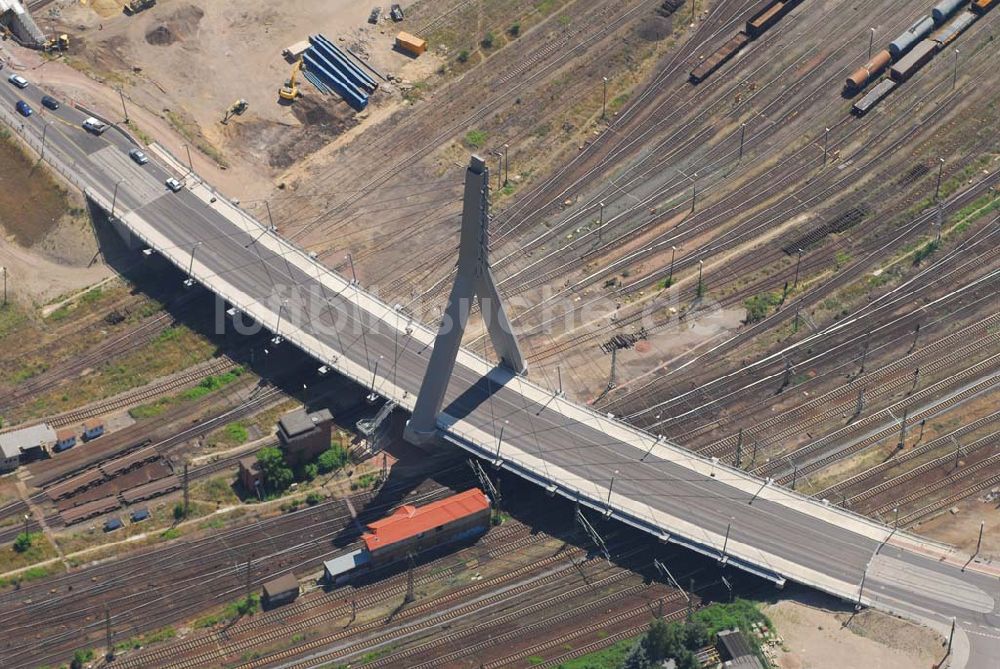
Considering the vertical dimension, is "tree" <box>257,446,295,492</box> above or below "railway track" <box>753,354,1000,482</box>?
below

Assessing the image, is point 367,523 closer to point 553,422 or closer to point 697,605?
point 553,422

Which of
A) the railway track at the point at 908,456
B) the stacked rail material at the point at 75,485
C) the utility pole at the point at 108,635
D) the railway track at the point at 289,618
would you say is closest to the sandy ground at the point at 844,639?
the railway track at the point at 908,456

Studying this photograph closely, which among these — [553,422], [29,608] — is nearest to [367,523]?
[553,422]

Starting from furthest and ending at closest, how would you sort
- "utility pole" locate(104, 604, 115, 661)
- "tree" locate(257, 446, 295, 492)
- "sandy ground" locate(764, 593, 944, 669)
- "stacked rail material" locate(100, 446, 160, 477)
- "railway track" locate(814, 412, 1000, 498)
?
"stacked rail material" locate(100, 446, 160, 477) → "railway track" locate(814, 412, 1000, 498) → "tree" locate(257, 446, 295, 492) → "utility pole" locate(104, 604, 115, 661) → "sandy ground" locate(764, 593, 944, 669)

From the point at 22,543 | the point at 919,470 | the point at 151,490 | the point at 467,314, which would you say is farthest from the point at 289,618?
the point at 919,470

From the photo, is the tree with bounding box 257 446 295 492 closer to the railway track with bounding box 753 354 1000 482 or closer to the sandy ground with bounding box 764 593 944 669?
the railway track with bounding box 753 354 1000 482

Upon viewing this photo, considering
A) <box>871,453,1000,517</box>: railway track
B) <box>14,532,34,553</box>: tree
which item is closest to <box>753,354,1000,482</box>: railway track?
<box>871,453,1000,517</box>: railway track

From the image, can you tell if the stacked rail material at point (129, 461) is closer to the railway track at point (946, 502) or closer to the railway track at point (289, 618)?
the railway track at point (289, 618)
